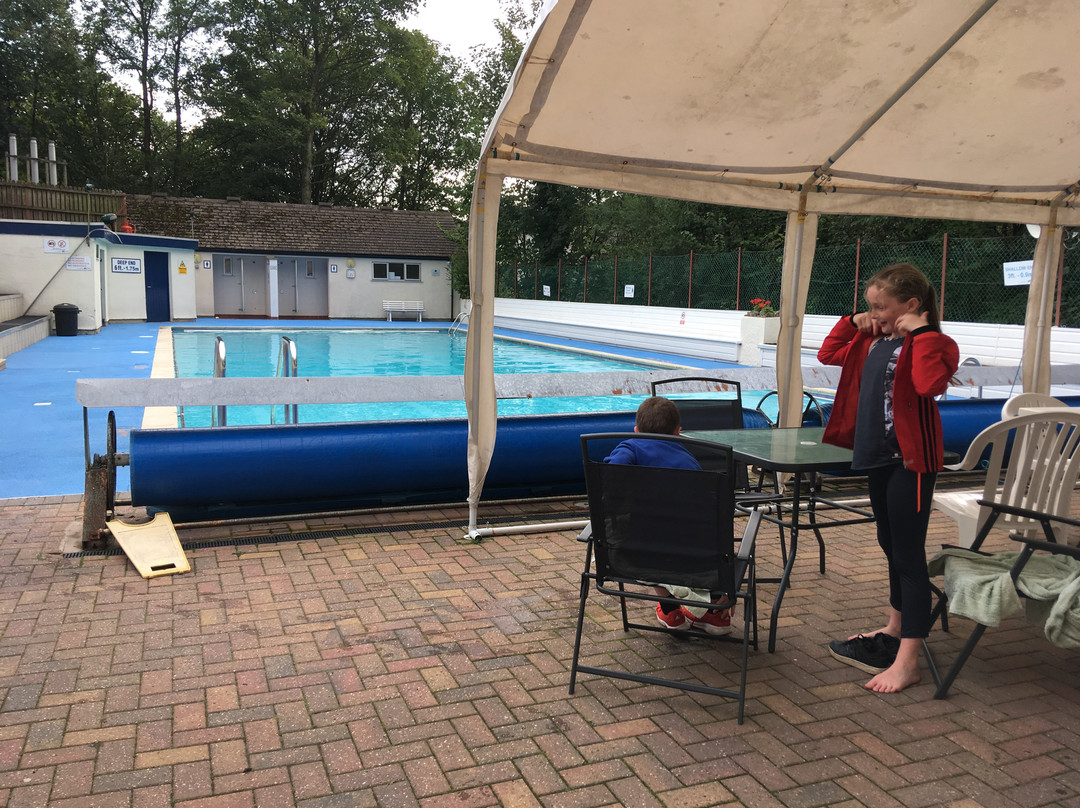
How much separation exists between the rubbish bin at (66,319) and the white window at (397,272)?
14116 mm

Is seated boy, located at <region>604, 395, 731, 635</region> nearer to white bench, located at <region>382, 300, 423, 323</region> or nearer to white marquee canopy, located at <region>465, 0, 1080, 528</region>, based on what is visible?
white marquee canopy, located at <region>465, 0, 1080, 528</region>

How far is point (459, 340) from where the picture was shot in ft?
82.0

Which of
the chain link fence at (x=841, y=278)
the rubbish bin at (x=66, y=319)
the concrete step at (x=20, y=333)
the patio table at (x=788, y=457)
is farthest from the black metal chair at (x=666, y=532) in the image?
the rubbish bin at (x=66, y=319)

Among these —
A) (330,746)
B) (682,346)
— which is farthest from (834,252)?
(330,746)

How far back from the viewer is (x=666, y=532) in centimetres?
293

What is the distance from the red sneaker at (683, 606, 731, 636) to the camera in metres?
3.56

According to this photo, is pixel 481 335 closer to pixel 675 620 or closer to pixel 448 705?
pixel 675 620

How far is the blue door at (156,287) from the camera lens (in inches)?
1075

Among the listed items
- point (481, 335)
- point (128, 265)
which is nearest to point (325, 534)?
point (481, 335)

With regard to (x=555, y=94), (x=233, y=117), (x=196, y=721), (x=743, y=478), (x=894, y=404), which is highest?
(x=233, y=117)

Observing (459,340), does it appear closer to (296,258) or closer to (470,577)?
(296,258)

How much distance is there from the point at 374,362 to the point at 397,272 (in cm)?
1749

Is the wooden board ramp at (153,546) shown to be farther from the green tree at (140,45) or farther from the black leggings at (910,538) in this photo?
the green tree at (140,45)

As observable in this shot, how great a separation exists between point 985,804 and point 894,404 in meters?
1.33
